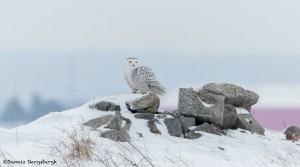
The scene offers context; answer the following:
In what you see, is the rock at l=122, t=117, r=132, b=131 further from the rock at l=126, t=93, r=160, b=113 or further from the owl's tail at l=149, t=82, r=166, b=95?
the owl's tail at l=149, t=82, r=166, b=95

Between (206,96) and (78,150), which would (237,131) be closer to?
(206,96)

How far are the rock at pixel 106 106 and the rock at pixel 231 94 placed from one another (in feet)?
6.46

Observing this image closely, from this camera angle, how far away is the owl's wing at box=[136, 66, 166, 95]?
33.9 ft

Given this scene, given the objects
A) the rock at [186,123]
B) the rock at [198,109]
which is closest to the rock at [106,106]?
the rock at [186,123]

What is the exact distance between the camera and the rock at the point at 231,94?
1062 cm

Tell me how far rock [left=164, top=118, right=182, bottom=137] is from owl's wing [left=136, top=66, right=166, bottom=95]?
1170 millimetres

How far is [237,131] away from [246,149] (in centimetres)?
158

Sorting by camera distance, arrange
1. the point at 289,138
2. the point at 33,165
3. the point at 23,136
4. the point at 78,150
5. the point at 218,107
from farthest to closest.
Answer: the point at 289,138, the point at 218,107, the point at 23,136, the point at 78,150, the point at 33,165

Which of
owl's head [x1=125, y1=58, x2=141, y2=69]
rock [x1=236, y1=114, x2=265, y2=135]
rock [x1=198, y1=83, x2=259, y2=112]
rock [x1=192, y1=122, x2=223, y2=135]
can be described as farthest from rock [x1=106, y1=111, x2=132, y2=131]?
rock [x1=236, y1=114, x2=265, y2=135]

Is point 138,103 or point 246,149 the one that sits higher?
point 138,103

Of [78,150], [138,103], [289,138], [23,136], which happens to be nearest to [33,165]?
[78,150]

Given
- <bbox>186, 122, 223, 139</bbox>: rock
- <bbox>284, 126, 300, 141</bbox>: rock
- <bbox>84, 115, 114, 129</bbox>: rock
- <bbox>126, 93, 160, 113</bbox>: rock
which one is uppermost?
<bbox>126, 93, 160, 113</bbox>: rock

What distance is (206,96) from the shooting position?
1059 centimetres

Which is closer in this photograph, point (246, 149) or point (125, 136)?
point (125, 136)
